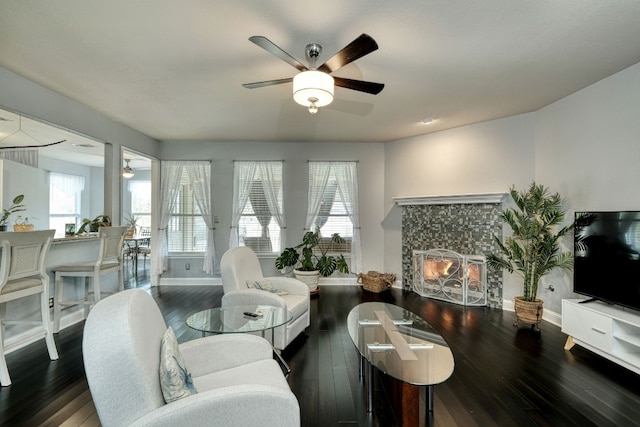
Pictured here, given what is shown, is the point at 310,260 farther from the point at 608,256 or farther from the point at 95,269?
the point at 608,256

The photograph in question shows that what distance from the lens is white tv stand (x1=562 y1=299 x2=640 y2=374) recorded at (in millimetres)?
2285

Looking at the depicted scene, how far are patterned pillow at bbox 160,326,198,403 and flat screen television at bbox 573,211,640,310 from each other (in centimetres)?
350

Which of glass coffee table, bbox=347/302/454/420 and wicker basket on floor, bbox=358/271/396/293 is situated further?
wicker basket on floor, bbox=358/271/396/293

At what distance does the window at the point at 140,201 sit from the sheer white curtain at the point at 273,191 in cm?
510

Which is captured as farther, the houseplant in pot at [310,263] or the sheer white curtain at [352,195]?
the sheer white curtain at [352,195]

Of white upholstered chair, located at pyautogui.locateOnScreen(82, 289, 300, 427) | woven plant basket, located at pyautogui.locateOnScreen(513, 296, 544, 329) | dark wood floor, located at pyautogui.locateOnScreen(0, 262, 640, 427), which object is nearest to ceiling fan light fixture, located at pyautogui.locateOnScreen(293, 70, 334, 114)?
white upholstered chair, located at pyautogui.locateOnScreen(82, 289, 300, 427)

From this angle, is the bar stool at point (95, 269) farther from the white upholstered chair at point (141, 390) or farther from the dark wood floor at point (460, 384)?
the white upholstered chair at point (141, 390)

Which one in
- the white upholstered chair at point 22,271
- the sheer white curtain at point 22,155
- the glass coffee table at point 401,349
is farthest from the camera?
the sheer white curtain at point 22,155

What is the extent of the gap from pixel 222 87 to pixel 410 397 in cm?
330

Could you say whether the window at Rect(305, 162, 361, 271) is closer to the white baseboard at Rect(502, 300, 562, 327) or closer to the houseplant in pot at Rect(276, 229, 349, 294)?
the houseplant in pot at Rect(276, 229, 349, 294)

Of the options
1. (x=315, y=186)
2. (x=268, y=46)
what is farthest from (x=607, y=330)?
(x=315, y=186)

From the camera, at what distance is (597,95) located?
3004mm

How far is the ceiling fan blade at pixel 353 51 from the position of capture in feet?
5.65

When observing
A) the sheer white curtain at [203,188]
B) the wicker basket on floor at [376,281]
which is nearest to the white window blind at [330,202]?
the wicker basket on floor at [376,281]
